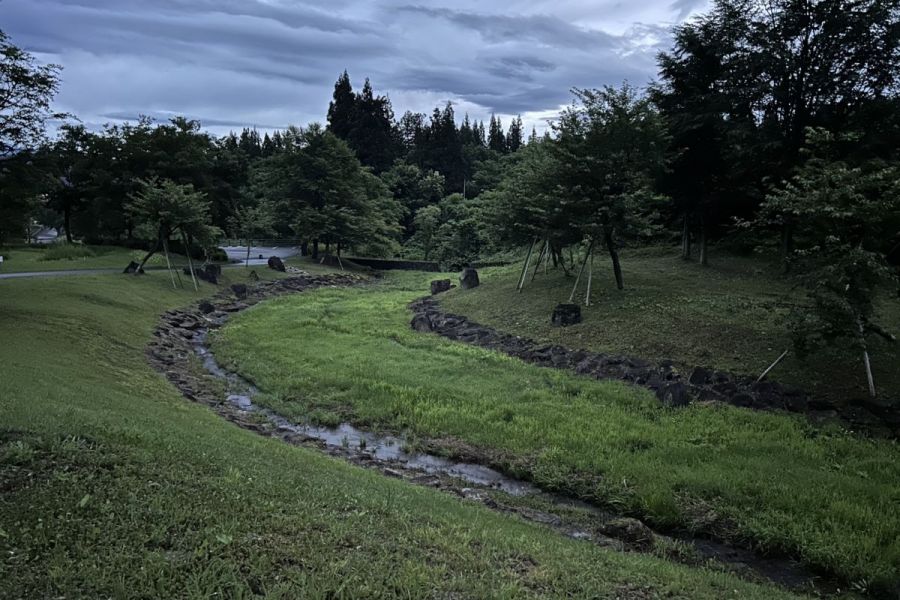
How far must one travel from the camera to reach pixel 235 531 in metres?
5.37

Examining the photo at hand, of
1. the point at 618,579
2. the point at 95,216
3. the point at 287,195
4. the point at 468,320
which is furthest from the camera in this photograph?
the point at 287,195

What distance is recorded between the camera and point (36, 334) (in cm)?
1673

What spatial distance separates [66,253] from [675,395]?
43370 millimetres

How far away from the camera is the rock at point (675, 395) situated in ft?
46.0

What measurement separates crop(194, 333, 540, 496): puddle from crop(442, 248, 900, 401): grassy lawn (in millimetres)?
8215

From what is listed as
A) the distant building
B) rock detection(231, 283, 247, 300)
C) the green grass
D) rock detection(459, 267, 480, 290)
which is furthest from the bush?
rock detection(459, 267, 480, 290)

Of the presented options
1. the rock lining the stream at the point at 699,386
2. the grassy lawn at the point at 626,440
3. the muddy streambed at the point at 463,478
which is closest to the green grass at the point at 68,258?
the muddy streambed at the point at 463,478

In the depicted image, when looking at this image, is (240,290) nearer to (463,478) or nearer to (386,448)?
(386,448)

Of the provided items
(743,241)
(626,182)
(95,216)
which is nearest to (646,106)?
(626,182)

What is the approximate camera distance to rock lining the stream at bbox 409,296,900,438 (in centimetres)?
1262

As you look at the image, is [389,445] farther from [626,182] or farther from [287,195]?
[287,195]

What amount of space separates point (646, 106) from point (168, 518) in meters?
24.1

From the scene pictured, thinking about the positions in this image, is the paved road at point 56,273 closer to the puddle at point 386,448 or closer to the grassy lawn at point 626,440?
the grassy lawn at point 626,440

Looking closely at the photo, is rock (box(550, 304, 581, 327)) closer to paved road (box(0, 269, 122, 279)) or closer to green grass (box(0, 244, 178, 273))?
paved road (box(0, 269, 122, 279))
